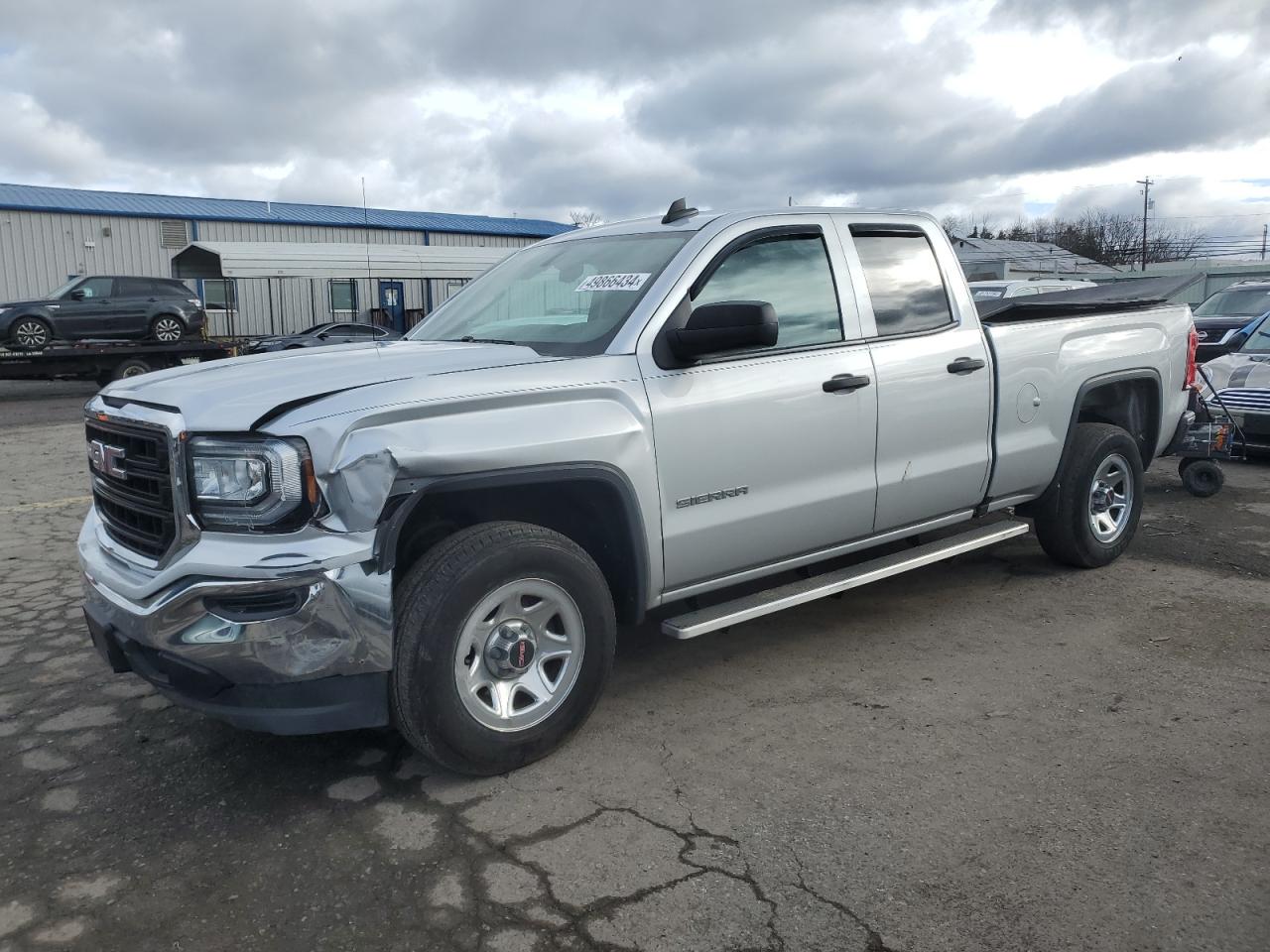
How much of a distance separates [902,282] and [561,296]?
5.37ft

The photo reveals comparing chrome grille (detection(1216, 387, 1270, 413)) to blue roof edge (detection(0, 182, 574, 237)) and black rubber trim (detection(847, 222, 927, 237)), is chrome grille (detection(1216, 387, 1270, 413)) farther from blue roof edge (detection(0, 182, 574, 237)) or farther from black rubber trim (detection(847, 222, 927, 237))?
blue roof edge (detection(0, 182, 574, 237))

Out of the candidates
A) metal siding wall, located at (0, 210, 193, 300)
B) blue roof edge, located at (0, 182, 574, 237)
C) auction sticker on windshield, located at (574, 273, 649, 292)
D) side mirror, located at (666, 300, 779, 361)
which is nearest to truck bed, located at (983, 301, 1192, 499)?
side mirror, located at (666, 300, 779, 361)

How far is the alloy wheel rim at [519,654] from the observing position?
329 cm

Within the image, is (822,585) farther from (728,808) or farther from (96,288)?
(96,288)

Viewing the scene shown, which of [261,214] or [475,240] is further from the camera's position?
[475,240]

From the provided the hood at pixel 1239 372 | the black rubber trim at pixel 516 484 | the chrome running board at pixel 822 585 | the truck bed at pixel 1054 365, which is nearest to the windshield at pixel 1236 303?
the hood at pixel 1239 372

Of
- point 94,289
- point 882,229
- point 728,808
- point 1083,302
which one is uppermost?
point 94,289

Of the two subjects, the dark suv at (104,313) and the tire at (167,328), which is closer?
the dark suv at (104,313)

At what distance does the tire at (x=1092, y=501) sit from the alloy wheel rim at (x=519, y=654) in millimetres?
3233

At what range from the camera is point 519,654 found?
3.37 meters

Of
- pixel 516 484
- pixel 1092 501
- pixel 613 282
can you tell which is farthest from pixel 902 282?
pixel 516 484

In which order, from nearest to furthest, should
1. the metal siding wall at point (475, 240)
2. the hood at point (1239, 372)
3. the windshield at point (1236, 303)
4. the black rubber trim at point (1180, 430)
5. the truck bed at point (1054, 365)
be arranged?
the truck bed at point (1054, 365)
the black rubber trim at point (1180, 430)
the hood at point (1239, 372)
the windshield at point (1236, 303)
the metal siding wall at point (475, 240)

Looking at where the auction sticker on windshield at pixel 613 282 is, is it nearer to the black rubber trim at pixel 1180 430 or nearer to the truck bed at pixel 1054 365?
the truck bed at pixel 1054 365

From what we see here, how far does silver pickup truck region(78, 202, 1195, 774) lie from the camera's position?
3002 millimetres
